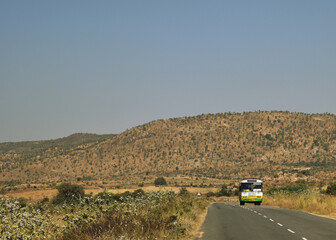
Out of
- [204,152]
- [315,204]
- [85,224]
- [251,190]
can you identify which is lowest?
[315,204]

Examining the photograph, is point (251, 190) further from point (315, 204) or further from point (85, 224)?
point (85, 224)

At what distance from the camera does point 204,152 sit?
396ft

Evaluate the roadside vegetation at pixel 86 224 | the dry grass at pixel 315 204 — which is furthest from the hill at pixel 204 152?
the roadside vegetation at pixel 86 224

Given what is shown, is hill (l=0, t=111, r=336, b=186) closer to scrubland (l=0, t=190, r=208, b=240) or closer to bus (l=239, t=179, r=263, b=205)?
bus (l=239, t=179, r=263, b=205)

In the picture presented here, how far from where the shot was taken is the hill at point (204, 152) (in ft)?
357

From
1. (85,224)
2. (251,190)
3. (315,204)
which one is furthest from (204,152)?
(85,224)

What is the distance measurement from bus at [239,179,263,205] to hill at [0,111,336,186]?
45370mm

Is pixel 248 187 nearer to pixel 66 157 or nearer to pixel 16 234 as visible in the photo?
pixel 16 234

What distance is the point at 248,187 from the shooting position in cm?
4772

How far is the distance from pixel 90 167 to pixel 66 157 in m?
11.3

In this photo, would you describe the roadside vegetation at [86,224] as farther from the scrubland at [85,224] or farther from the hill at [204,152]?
the hill at [204,152]

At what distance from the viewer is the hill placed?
108688 mm

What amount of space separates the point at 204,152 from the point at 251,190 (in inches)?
2852

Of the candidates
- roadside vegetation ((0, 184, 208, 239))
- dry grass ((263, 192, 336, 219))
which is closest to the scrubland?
roadside vegetation ((0, 184, 208, 239))
